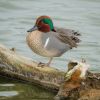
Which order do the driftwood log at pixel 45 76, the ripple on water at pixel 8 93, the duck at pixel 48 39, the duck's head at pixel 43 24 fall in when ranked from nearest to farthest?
the driftwood log at pixel 45 76 → the ripple on water at pixel 8 93 → the duck at pixel 48 39 → the duck's head at pixel 43 24

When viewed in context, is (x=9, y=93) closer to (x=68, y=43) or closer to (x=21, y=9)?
(x=68, y=43)

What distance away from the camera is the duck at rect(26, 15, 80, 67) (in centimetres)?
818

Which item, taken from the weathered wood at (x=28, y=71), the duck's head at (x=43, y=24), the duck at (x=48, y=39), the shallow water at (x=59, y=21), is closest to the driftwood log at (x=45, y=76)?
the weathered wood at (x=28, y=71)

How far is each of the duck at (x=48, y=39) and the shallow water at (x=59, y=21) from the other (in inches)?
64.3

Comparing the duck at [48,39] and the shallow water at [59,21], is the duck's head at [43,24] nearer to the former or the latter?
the duck at [48,39]

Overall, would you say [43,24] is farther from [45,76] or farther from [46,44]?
[45,76]

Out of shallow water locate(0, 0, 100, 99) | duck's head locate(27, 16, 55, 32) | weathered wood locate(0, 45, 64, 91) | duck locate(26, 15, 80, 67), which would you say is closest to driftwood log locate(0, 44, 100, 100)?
weathered wood locate(0, 45, 64, 91)

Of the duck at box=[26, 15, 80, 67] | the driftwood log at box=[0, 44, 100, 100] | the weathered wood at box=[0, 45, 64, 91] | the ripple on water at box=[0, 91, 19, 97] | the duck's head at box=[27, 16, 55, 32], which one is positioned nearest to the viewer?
the driftwood log at box=[0, 44, 100, 100]

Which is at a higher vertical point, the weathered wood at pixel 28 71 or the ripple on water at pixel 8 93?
the weathered wood at pixel 28 71

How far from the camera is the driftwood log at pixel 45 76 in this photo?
7352 mm

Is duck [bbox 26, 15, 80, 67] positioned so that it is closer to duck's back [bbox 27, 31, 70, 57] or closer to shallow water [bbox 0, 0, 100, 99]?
duck's back [bbox 27, 31, 70, 57]

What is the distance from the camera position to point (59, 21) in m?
13.2

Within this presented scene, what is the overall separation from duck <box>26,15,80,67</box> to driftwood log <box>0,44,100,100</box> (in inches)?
7.2

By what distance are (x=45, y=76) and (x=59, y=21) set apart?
545 cm
